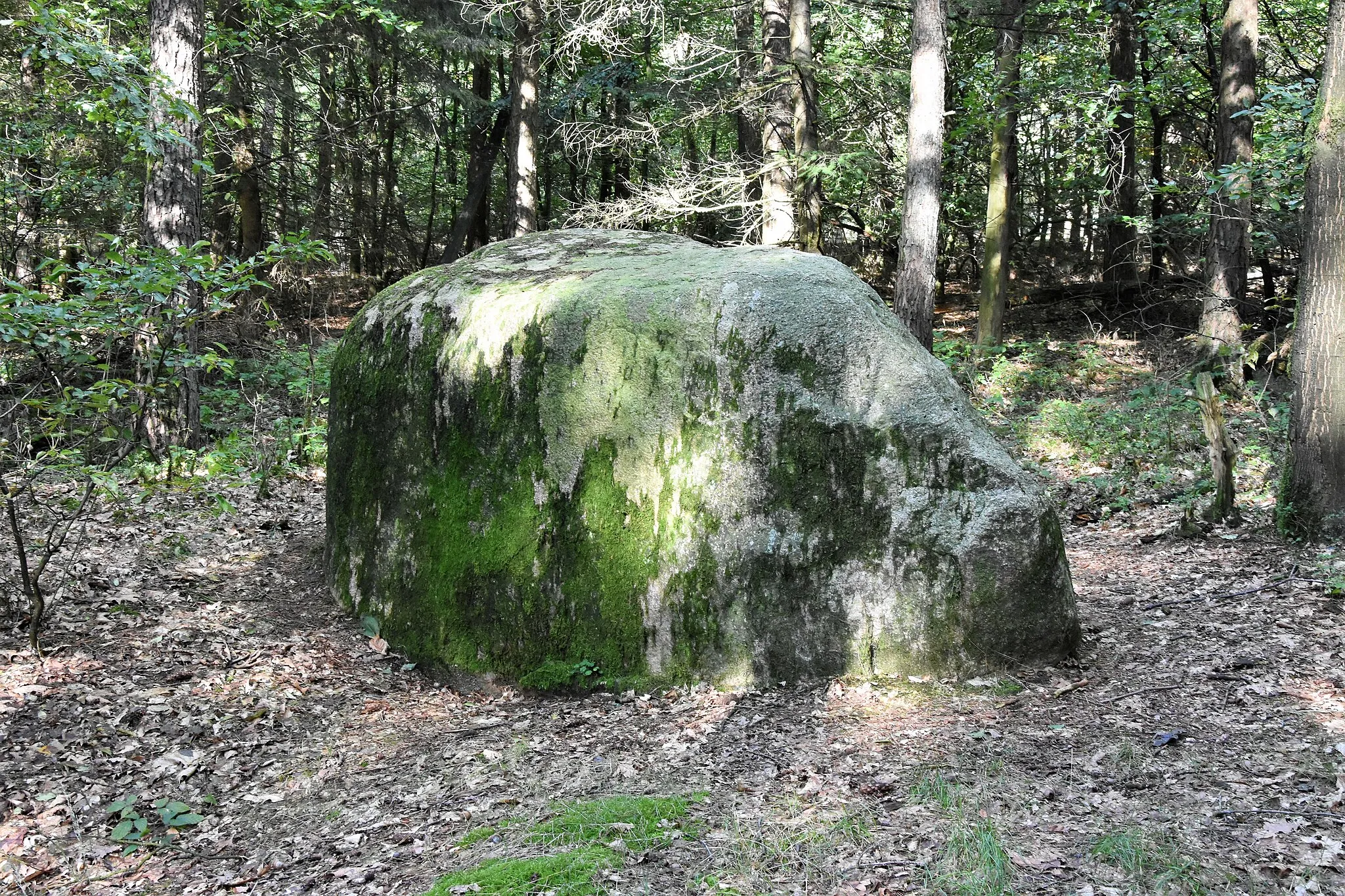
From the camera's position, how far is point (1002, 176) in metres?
14.3

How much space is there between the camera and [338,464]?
7230mm

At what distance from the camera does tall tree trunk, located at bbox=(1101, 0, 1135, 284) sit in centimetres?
1205

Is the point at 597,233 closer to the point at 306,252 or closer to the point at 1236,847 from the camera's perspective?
the point at 306,252

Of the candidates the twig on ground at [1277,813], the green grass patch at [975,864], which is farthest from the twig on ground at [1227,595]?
the green grass patch at [975,864]

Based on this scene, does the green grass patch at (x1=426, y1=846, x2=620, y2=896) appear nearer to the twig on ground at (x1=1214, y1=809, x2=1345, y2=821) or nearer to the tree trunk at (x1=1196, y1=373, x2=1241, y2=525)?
the twig on ground at (x1=1214, y1=809, x2=1345, y2=821)

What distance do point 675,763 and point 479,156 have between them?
1898 cm

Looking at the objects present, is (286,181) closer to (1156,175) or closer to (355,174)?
(355,174)

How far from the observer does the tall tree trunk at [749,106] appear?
12031 mm

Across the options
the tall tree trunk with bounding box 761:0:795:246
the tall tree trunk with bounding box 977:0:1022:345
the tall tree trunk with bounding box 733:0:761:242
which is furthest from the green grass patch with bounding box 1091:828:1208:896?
the tall tree trunk with bounding box 977:0:1022:345

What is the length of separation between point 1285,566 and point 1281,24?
526 inches

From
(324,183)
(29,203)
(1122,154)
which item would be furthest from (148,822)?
(324,183)

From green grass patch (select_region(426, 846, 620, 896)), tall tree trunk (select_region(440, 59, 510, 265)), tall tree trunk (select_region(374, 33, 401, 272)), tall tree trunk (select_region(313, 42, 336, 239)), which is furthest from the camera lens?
tall tree trunk (select_region(440, 59, 510, 265))

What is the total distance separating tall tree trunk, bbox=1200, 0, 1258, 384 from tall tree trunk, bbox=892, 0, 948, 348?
11.8 feet

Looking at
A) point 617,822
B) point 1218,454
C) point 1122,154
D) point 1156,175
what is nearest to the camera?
point 617,822
